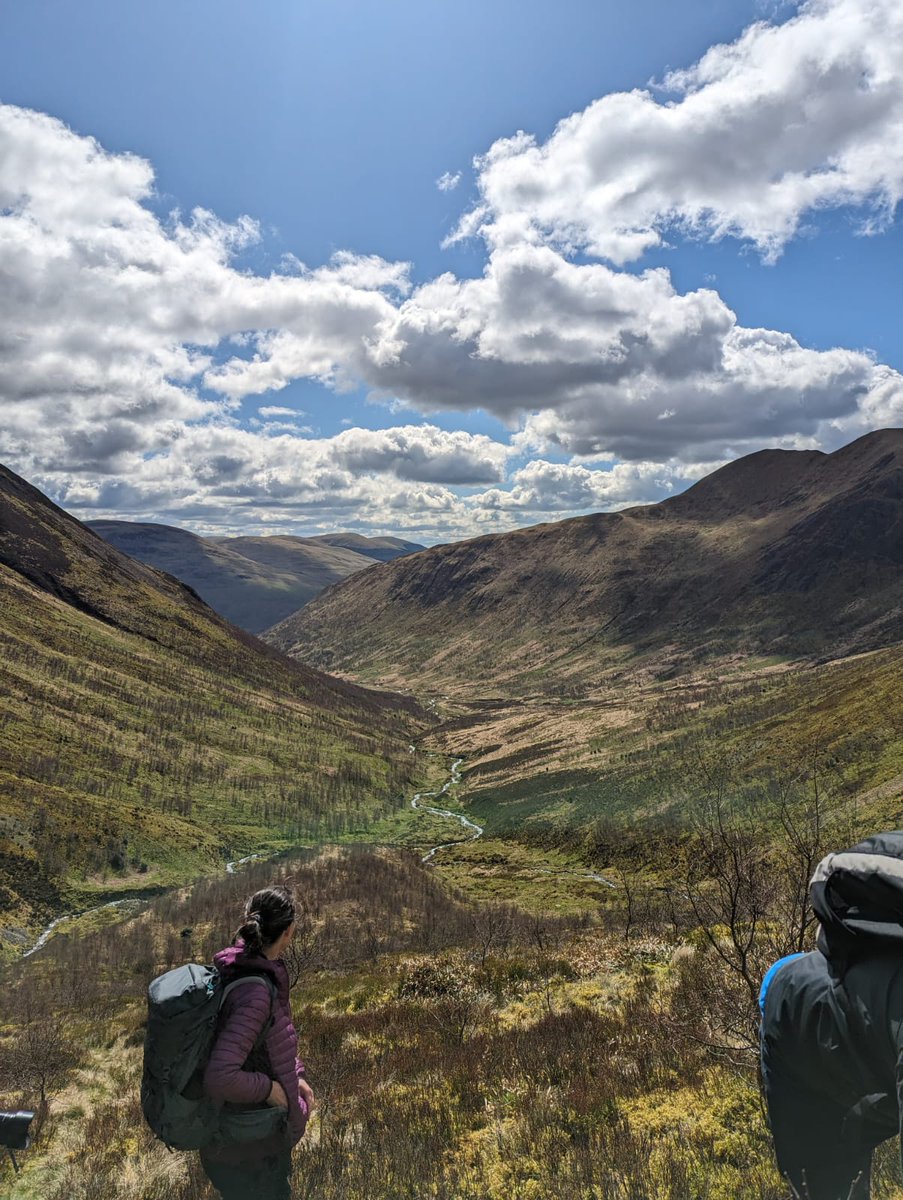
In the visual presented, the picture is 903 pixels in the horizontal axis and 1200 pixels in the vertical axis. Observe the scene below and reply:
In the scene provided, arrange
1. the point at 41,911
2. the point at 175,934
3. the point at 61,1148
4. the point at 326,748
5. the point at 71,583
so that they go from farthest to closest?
the point at 71,583
the point at 326,748
the point at 41,911
the point at 175,934
the point at 61,1148

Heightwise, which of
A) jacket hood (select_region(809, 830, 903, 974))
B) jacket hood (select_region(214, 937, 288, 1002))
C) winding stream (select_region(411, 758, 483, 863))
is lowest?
winding stream (select_region(411, 758, 483, 863))

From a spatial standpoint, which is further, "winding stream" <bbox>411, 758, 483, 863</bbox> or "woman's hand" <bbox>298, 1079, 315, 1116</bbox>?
"winding stream" <bbox>411, 758, 483, 863</bbox>

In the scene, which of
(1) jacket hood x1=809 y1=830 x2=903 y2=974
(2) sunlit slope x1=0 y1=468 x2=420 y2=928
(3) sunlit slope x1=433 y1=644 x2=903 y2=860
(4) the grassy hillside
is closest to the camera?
(1) jacket hood x1=809 y1=830 x2=903 y2=974

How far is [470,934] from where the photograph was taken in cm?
3338

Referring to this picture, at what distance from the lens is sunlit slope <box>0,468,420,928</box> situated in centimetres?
7281

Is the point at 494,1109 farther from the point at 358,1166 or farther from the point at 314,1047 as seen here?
the point at 314,1047

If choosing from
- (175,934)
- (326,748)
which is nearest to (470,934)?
(175,934)

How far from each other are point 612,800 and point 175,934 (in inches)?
2426

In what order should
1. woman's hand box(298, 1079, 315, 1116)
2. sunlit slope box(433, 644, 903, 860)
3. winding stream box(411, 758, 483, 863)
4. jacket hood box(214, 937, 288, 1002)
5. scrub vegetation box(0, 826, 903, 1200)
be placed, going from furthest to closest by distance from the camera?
winding stream box(411, 758, 483, 863) < sunlit slope box(433, 644, 903, 860) < scrub vegetation box(0, 826, 903, 1200) < woman's hand box(298, 1079, 315, 1116) < jacket hood box(214, 937, 288, 1002)

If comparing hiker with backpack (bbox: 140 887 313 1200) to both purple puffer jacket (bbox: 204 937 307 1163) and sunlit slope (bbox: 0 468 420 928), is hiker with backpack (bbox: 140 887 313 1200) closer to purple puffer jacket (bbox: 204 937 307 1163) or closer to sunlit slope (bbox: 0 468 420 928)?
purple puffer jacket (bbox: 204 937 307 1163)

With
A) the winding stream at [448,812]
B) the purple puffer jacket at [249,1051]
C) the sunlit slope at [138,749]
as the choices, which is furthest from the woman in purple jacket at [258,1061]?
the winding stream at [448,812]

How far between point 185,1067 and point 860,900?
4.50m

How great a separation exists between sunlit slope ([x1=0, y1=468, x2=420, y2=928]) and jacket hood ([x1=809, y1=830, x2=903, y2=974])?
69567mm

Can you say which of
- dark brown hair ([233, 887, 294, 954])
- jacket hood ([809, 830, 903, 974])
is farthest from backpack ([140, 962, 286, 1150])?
jacket hood ([809, 830, 903, 974])
